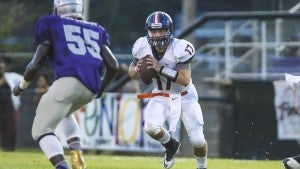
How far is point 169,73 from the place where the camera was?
35.6ft

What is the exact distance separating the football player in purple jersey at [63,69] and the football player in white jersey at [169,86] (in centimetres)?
178

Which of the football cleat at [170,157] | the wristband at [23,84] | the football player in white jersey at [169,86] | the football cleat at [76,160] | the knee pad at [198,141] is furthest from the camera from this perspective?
the football cleat at [170,157]

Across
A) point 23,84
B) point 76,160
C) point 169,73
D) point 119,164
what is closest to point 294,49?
point 119,164

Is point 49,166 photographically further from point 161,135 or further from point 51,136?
point 51,136

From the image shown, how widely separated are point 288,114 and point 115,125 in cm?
276

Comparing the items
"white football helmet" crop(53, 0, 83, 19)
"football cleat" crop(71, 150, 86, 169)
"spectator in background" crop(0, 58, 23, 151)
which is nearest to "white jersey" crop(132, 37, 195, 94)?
"football cleat" crop(71, 150, 86, 169)

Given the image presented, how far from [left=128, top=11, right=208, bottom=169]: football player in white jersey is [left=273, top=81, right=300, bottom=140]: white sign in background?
5139 millimetres

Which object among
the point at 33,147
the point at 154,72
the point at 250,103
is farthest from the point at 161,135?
the point at 33,147

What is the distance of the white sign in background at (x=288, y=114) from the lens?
16141mm

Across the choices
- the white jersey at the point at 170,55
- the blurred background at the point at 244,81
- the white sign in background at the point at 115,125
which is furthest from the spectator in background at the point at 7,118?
the white jersey at the point at 170,55

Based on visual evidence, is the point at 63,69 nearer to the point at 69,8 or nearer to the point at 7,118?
the point at 69,8

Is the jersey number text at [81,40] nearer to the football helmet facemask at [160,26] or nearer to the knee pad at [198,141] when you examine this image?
the football helmet facemask at [160,26]

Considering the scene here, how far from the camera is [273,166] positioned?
12.4m

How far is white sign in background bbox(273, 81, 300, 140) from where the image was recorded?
53.0ft
